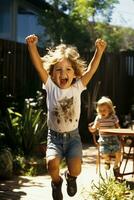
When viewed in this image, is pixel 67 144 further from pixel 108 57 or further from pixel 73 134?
pixel 108 57

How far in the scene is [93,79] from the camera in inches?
550

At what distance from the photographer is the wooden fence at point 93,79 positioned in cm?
1119

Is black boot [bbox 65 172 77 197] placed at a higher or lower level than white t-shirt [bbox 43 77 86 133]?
lower

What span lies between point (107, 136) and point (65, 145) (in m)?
2.58

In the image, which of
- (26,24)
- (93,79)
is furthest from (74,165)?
(26,24)

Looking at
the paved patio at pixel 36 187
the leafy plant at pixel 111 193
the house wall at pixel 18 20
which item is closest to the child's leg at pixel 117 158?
the paved patio at pixel 36 187

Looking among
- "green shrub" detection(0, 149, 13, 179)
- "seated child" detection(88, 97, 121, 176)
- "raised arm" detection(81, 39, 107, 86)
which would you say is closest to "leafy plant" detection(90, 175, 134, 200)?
"raised arm" detection(81, 39, 107, 86)

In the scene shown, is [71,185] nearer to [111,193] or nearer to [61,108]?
[111,193]

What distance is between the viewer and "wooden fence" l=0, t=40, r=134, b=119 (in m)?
11.2

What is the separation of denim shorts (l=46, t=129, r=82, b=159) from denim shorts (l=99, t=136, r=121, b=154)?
8.12 feet

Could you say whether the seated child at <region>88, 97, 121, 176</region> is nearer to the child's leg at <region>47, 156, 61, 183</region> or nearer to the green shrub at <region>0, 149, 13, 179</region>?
the green shrub at <region>0, 149, 13, 179</region>

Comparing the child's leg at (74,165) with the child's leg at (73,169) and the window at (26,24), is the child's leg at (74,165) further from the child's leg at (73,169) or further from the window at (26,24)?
the window at (26,24)

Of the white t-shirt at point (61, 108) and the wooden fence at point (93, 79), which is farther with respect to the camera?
the wooden fence at point (93, 79)

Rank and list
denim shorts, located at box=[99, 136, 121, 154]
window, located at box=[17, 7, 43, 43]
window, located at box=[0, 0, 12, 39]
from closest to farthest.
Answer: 1. denim shorts, located at box=[99, 136, 121, 154]
2. window, located at box=[0, 0, 12, 39]
3. window, located at box=[17, 7, 43, 43]
